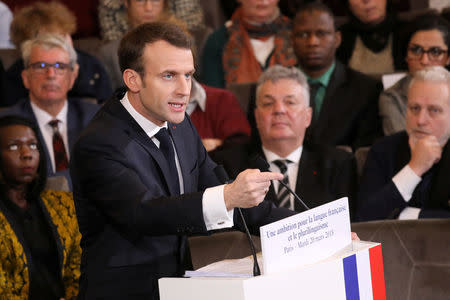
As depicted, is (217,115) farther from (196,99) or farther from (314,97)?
(314,97)

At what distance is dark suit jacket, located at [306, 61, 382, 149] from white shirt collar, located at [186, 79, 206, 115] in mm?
600

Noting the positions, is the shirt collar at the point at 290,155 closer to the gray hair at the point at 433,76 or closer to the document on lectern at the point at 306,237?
the gray hair at the point at 433,76

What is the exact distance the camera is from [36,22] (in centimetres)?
435

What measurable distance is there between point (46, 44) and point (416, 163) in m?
2.04

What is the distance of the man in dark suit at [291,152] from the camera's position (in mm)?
3262

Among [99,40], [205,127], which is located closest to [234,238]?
[205,127]

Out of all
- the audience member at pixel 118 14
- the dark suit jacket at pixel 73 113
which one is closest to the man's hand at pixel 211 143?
the dark suit jacket at pixel 73 113

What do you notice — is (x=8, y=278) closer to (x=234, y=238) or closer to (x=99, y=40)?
(x=234, y=238)

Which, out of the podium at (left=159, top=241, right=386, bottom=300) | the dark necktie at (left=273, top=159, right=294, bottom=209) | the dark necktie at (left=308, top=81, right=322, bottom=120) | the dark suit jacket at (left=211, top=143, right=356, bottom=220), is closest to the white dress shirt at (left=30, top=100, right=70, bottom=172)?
the dark suit jacket at (left=211, top=143, right=356, bottom=220)

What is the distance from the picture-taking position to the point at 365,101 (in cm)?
393

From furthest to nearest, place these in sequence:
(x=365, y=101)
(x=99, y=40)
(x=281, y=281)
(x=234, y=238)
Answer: (x=99, y=40), (x=365, y=101), (x=234, y=238), (x=281, y=281)

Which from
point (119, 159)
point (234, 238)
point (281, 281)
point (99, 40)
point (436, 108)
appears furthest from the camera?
point (99, 40)

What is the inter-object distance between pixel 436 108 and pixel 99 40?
2609mm

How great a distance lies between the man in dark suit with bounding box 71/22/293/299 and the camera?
5.87ft
